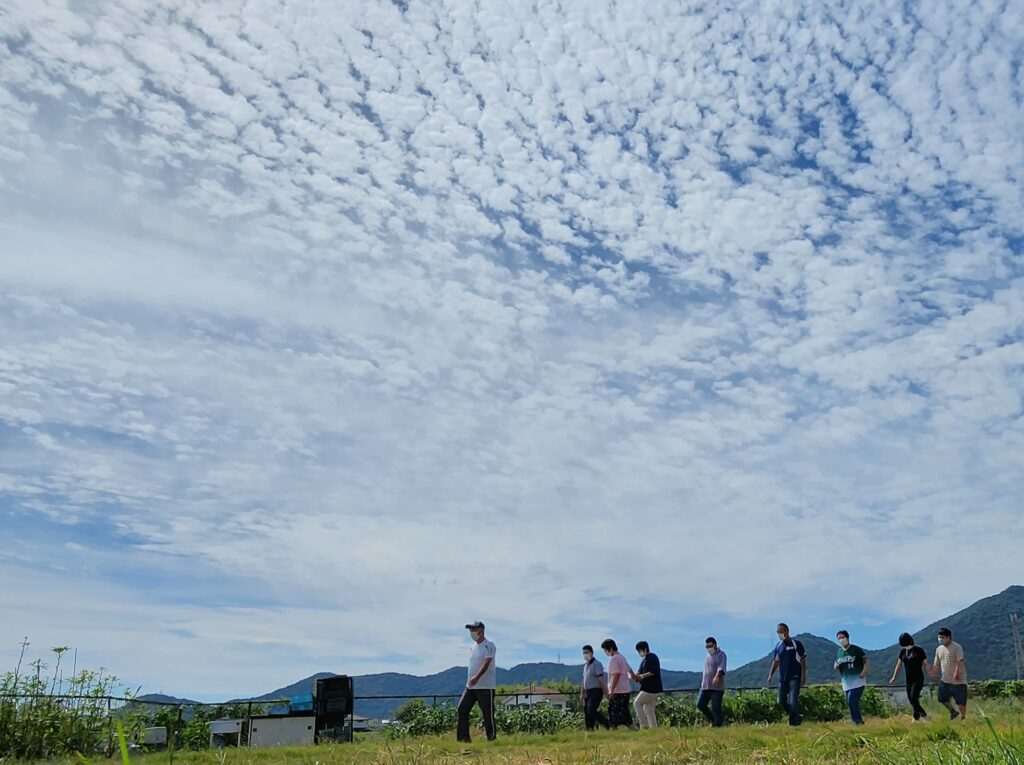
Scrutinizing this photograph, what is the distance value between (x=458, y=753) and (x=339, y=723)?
7.75 meters

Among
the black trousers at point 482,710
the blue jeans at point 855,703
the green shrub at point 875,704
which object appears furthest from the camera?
the green shrub at point 875,704

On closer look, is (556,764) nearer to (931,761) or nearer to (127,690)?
(931,761)

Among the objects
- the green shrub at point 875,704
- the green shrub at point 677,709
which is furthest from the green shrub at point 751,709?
the green shrub at point 875,704

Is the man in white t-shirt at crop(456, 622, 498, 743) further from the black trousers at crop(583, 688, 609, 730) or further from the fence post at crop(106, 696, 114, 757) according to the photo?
the fence post at crop(106, 696, 114, 757)

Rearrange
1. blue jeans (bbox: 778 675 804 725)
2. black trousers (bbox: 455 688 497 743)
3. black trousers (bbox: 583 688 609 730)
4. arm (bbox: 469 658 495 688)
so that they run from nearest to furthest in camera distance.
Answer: black trousers (bbox: 455 688 497 743) → arm (bbox: 469 658 495 688) → blue jeans (bbox: 778 675 804 725) → black trousers (bbox: 583 688 609 730)

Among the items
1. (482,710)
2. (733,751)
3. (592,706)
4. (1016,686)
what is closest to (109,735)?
(482,710)

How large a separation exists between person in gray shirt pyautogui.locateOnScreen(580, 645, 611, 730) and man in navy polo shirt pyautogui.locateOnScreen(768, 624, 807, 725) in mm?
2847

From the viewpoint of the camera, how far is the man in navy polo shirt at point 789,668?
1388 centimetres

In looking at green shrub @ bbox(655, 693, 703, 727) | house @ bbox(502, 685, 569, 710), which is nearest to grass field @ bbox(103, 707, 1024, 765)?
green shrub @ bbox(655, 693, 703, 727)

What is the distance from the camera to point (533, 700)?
21953 millimetres

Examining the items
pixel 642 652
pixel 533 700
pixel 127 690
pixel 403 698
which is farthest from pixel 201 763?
pixel 533 700

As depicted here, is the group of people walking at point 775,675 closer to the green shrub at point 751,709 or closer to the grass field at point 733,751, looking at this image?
the grass field at point 733,751

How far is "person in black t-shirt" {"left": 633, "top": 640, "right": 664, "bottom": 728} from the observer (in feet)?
46.4

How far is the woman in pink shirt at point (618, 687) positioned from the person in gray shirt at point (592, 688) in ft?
0.85
